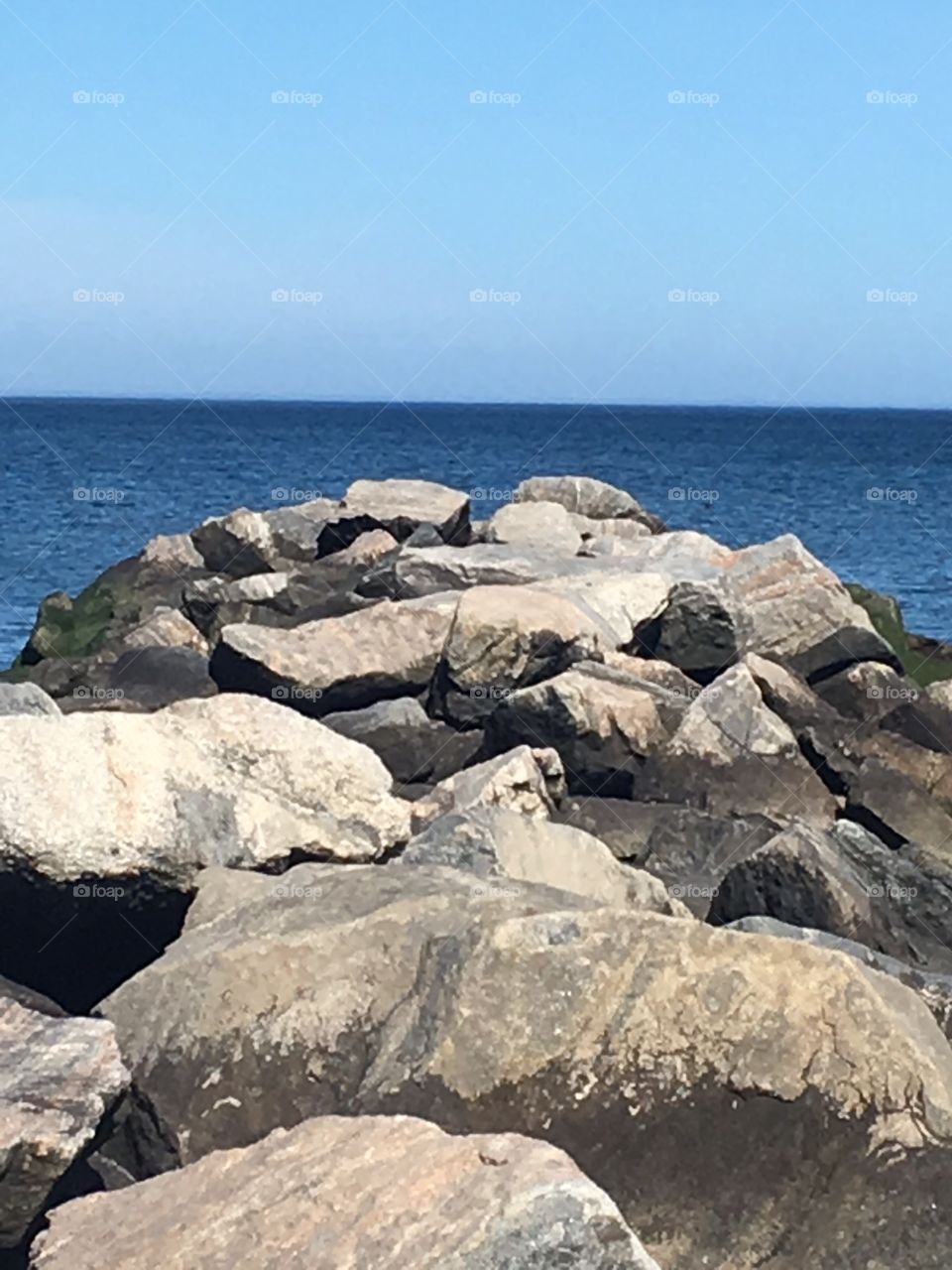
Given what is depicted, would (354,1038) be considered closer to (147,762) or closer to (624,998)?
(624,998)

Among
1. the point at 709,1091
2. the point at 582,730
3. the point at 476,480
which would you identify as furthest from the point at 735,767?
the point at 476,480

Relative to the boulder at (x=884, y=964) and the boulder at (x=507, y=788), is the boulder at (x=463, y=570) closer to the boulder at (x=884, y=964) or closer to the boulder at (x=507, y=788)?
the boulder at (x=507, y=788)

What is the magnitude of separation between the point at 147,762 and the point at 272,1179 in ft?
11.0

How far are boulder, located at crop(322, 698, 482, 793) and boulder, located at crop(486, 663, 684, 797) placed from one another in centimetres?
32

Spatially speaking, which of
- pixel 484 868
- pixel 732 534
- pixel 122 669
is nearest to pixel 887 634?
pixel 122 669

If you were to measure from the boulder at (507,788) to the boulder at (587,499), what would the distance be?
11.7 metres

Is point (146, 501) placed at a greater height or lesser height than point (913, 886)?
lesser

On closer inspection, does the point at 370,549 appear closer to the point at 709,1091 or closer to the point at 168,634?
the point at 168,634

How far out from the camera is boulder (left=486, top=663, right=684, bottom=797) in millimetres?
12023

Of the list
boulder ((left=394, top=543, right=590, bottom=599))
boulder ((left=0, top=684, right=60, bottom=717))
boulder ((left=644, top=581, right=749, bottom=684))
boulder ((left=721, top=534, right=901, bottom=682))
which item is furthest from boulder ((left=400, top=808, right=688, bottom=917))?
boulder ((left=394, top=543, right=590, bottom=599))

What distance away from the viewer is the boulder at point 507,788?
994 centimetres

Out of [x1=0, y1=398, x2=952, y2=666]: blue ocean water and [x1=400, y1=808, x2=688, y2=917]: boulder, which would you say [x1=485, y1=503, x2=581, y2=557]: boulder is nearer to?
[x1=0, y1=398, x2=952, y2=666]: blue ocean water

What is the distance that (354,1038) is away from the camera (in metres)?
6.10

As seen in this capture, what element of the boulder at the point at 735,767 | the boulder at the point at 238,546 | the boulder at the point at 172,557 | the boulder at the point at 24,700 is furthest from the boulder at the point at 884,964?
the boulder at the point at 172,557
